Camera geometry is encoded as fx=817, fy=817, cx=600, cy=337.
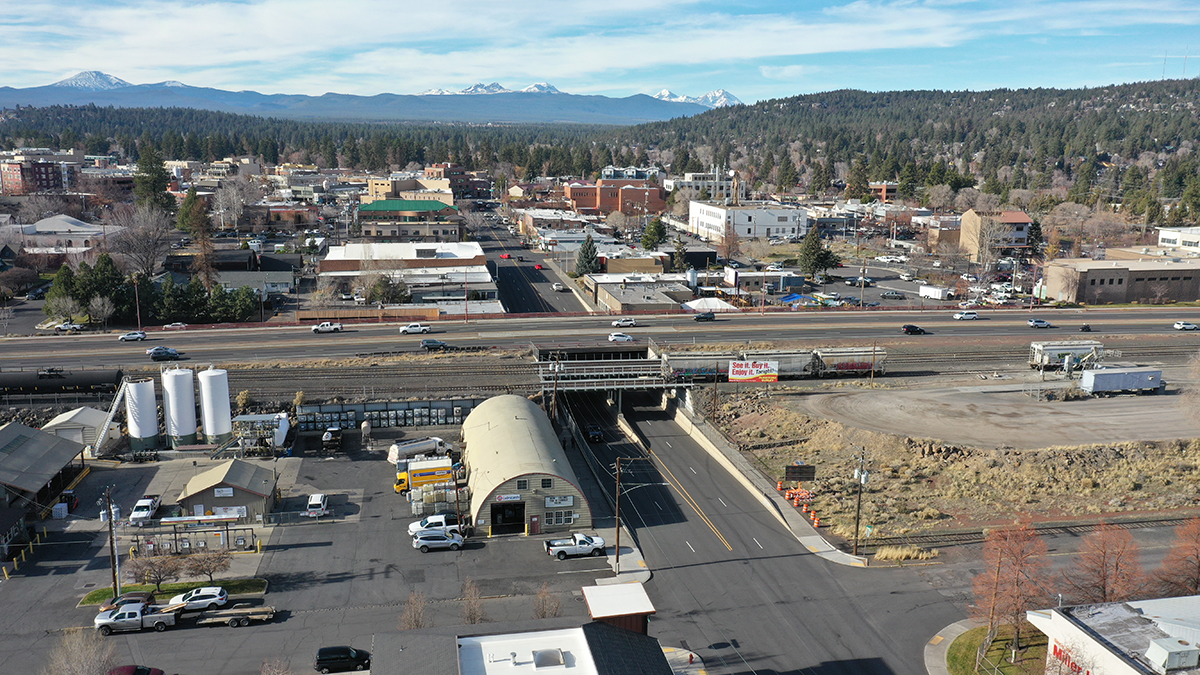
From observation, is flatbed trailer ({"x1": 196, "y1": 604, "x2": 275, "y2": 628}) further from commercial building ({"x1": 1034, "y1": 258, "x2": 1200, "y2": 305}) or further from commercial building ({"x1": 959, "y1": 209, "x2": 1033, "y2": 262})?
commercial building ({"x1": 959, "y1": 209, "x2": 1033, "y2": 262})

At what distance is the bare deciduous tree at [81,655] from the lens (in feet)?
68.5

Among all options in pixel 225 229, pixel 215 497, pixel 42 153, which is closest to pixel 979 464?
pixel 215 497

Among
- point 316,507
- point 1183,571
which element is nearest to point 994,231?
point 1183,571

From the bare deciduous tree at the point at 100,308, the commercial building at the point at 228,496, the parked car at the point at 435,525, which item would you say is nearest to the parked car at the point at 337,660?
the parked car at the point at 435,525

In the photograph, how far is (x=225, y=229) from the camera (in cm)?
12556

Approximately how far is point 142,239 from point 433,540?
76.9 metres

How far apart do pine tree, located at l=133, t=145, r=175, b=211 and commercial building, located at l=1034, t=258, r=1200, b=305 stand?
121 metres

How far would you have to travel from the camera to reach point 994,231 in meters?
104

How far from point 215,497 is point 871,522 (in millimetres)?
27906

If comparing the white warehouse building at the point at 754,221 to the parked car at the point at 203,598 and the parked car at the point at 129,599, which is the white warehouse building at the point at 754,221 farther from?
the parked car at the point at 129,599

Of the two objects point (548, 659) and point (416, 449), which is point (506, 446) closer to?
point (416, 449)

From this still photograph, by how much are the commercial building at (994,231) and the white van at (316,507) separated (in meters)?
90.9

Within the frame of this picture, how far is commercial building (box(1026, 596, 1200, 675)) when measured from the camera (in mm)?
20606

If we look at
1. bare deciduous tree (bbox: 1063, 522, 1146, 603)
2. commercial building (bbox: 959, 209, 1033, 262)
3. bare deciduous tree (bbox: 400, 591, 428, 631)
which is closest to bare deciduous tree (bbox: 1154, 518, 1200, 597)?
bare deciduous tree (bbox: 1063, 522, 1146, 603)
